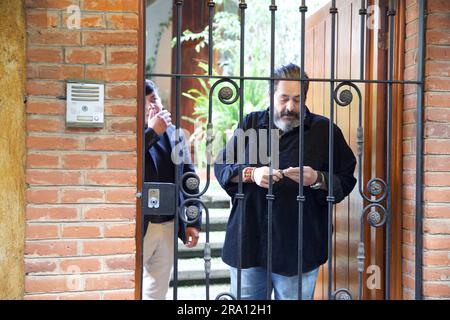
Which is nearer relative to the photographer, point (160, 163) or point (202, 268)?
point (160, 163)

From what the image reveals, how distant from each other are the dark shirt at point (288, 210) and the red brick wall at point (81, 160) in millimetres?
610

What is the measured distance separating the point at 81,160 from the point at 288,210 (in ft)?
3.32

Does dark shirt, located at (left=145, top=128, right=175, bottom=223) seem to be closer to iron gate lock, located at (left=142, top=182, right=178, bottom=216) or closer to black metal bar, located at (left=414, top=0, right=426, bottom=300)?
iron gate lock, located at (left=142, top=182, right=178, bottom=216)

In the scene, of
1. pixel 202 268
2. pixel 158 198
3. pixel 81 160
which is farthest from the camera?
pixel 202 268

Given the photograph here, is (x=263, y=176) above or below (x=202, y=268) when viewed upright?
above

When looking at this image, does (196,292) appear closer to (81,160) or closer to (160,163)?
(160,163)

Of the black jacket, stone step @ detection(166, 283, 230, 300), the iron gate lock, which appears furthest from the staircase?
the iron gate lock

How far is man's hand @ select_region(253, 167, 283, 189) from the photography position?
1.93 meters

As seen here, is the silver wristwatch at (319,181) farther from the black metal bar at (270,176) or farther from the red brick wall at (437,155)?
the red brick wall at (437,155)

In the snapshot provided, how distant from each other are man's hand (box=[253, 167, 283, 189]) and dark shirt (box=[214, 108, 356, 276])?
0.27ft

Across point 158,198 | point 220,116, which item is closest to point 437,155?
point 158,198

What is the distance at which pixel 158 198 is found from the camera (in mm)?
1760
